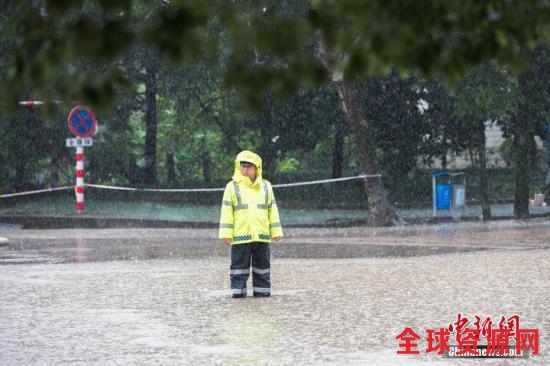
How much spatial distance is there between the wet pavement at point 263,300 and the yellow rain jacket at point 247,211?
0.63 metres

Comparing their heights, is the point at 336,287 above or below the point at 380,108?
below

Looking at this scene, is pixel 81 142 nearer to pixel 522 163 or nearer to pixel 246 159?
pixel 522 163

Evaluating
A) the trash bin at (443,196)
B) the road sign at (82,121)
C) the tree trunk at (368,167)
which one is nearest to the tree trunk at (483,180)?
the trash bin at (443,196)

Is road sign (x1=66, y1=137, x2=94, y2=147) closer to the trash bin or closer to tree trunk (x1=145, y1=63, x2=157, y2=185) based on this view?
the trash bin

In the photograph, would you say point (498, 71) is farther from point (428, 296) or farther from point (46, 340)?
point (46, 340)

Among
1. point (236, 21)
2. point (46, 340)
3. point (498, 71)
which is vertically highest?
point (498, 71)

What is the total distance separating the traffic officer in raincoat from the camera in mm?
13422

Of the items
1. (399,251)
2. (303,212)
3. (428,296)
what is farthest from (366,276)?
(303,212)

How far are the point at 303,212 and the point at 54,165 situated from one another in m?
8.29

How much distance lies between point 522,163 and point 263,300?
20836 millimetres

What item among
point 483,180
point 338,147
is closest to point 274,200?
point 483,180

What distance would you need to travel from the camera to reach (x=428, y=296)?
42.9ft

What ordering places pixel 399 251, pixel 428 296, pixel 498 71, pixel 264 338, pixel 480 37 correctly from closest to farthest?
pixel 480 37, pixel 264 338, pixel 428 296, pixel 399 251, pixel 498 71

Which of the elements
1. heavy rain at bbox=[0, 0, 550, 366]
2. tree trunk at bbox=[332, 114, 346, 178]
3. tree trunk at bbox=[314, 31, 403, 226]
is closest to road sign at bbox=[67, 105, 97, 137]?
heavy rain at bbox=[0, 0, 550, 366]
